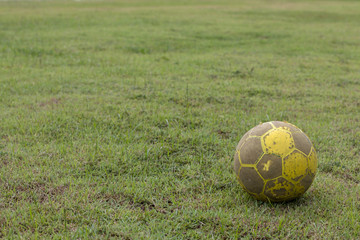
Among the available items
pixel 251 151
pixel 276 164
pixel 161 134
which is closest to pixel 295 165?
pixel 276 164

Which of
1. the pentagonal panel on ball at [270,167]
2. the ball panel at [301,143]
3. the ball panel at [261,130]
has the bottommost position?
the pentagonal panel on ball at [270,167]

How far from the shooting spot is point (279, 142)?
3211mm

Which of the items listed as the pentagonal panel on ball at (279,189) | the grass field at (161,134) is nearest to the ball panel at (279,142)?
the pentagonal panel on ball at (279,189)

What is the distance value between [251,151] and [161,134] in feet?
6.07

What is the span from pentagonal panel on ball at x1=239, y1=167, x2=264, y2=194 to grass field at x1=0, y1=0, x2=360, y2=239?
0.17 meters

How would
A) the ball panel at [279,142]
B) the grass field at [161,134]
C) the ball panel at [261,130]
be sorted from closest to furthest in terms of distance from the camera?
the grass field at [161,134] → the ball panel at [279,142] → the ball panel at [261,130]

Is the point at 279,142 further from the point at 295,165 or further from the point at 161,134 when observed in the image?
the point at 161,134

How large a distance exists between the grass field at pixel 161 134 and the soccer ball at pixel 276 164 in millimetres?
184

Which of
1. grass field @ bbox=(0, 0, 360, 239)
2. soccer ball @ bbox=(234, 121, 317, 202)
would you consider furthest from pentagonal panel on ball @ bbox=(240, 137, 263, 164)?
grass field @ bbox=(0, 0, 360, 239)

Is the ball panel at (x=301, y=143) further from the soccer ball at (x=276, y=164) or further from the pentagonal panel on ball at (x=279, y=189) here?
the pentagonal panel on ball at (x=279, y=189)

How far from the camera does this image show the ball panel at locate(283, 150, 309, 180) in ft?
10.3

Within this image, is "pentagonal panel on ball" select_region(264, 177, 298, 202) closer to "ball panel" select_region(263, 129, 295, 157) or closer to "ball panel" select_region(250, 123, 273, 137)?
"ball panel" select_region(263, 129, 295, 157)

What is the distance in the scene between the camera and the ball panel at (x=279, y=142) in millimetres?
3176

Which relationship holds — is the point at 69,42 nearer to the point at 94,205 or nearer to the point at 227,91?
the point at 227,91
